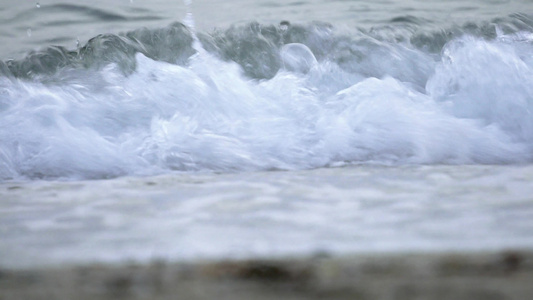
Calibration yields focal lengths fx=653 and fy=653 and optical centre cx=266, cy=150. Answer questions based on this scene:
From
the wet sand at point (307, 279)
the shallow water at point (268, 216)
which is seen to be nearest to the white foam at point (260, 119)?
the shallow water at point (268, 216)

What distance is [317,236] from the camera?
25.0 inches

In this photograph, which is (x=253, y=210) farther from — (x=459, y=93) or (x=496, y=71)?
(x=496, y=71)

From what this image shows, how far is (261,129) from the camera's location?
65.5 inches

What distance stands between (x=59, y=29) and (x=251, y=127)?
133cm

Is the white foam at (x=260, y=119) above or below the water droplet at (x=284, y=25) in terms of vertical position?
below

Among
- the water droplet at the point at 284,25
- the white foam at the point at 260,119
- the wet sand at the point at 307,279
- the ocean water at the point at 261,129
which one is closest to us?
the wet sand at the point at 307,279

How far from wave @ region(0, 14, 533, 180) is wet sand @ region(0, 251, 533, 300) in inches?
36.2

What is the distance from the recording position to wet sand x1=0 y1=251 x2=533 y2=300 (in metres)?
0.51

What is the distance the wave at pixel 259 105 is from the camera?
60.4 inches

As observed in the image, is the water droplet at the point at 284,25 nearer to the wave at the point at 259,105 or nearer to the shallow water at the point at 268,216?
the wave at the point at 259,105

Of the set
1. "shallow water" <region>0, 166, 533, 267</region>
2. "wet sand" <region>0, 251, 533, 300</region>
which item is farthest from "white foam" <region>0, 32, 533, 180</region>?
"wet sand" <region>0, 251, 533, 300</region>

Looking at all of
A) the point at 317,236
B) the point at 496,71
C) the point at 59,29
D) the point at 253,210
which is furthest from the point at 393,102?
the point at 59,29

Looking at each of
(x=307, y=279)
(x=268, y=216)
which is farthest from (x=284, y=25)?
(x=307, y=279)

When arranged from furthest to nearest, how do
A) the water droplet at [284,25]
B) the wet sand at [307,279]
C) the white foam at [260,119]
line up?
the water droplet at [284,25]
the white foam at [260,119]
the wet sand at [307,279]
